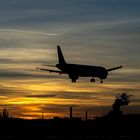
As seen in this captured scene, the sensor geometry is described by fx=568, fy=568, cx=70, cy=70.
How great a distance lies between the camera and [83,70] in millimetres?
170500

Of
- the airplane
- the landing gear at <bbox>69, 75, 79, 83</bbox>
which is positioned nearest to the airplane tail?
the airplane

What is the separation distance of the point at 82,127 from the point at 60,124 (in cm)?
737

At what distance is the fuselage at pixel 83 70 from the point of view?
16819cm

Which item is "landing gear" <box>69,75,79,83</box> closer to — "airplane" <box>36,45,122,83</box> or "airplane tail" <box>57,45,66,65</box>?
"airplane" <box>36,45,122,83</box>

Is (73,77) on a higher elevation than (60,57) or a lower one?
lower

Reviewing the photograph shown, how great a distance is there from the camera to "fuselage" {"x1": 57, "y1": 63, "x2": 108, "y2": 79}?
552 ft

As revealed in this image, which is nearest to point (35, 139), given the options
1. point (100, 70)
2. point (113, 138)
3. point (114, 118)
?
point (113, 138)

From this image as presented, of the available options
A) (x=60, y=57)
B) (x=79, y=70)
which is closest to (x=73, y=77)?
(x=79, y=70)

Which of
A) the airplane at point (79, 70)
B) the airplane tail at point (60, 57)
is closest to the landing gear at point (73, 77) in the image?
the airplane at point (79, 70)

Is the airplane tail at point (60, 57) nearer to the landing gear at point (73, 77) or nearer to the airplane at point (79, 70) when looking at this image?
the airplane at point (79, 70)

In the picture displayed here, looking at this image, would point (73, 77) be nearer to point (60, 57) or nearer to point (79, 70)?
point (79, 70)

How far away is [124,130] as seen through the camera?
177250 millimetres

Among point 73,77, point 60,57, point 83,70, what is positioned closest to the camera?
point 73,77

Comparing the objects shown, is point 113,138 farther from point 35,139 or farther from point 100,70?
point 100,70
